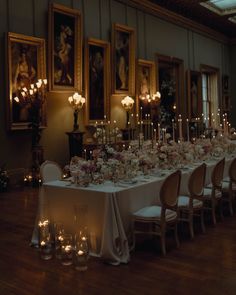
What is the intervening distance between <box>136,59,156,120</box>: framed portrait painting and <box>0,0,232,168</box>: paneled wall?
1.24 ft

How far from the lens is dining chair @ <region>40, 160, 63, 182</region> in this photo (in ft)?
19.1

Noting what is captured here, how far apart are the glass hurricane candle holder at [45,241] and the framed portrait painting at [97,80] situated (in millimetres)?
6831

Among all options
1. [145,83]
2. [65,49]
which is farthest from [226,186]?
[145,83]

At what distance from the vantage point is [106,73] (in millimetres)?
12227

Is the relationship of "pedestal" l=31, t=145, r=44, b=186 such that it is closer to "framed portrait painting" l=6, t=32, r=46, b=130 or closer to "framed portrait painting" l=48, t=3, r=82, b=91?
"framed portrait painting" l=6, t=32, r=46, b=130

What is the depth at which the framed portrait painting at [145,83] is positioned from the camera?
13.9m

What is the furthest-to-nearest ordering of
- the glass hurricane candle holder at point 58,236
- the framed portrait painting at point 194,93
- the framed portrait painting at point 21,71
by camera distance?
the framed portrait painting at point 194,93 < the framed portrait painting at point 21,71 < the glass hurricane candle holder at point 58,236

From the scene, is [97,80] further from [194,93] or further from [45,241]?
[45,241]

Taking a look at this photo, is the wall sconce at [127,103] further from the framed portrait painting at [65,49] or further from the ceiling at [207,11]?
the ceiling at [207,11]

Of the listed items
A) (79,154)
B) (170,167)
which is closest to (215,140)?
(170,167)

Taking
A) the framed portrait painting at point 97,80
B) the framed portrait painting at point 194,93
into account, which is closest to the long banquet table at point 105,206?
the framed portrait painting at point 97,80

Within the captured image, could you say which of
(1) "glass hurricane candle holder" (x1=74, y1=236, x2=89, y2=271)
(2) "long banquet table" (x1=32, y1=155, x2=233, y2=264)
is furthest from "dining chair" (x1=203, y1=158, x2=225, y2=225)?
(1) "glass hurricane candle holder" (x1=74, y1=236, x2=89, y2=271)

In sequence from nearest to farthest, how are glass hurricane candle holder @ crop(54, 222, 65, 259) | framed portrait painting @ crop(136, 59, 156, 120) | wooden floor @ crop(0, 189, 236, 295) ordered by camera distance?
wooden floor @ crop(0, 189, 236, 295)
glass hurricane candle holder @ crop(54, 222, 65, 259)
framed portrait painting @ crop(136, 59, 156, 120)

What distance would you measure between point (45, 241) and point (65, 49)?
7007 mm
